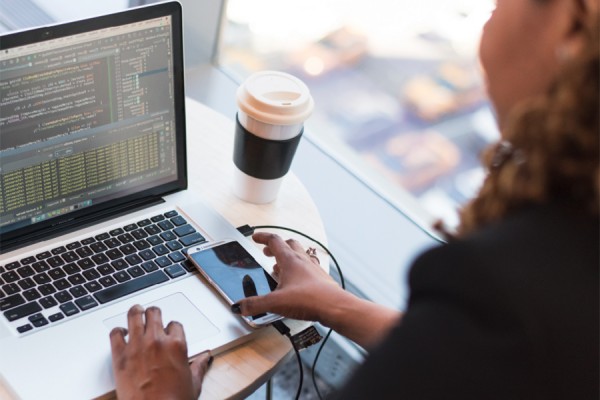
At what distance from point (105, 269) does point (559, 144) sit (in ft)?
2.22

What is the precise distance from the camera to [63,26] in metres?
1.04

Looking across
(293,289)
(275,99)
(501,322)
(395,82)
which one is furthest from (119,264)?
(395,82)

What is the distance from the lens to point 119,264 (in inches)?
44.3

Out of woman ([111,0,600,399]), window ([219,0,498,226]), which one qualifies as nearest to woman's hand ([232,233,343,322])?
woman ([111,0,600,399])

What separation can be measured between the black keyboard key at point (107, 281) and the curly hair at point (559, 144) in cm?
58

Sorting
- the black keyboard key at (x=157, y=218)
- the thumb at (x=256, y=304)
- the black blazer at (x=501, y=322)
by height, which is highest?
the black blazer at (x=501, y=322)

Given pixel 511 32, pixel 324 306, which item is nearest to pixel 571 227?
pixel 511 32

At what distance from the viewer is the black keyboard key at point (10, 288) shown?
1048mm

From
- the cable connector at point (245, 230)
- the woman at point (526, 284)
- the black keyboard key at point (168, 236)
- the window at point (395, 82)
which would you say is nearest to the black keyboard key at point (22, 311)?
the black keyboard key at point (168, 236)

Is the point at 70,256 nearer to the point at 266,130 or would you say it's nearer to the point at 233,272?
the point at 233,272

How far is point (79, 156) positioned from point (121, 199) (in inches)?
4.0

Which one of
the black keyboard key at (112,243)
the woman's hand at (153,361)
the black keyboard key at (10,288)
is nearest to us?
the woman's hand at (153,361)

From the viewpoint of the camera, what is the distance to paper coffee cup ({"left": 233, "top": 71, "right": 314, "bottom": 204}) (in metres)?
1.23

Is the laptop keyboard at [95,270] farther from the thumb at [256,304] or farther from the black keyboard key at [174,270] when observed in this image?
the thumb at [256,304]
